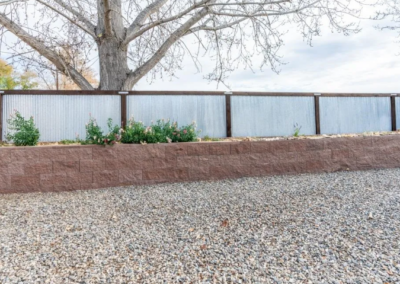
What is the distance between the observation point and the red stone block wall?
176 inches

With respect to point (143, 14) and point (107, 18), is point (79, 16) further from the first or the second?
point (143, 14)

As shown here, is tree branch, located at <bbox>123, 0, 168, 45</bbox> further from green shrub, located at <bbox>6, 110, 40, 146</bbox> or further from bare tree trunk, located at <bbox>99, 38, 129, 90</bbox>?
green shrub, located at <bbox>6, 110, 40, 146</bbox>

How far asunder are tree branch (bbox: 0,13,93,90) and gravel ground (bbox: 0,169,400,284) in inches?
134

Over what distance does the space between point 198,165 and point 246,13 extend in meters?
4.11

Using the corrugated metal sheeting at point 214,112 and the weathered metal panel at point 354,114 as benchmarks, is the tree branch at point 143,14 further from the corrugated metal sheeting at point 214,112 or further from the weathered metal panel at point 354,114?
the weathered metal panel at point 354,114

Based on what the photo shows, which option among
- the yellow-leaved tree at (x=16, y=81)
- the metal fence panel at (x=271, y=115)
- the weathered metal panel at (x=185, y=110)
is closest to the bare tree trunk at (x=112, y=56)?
the weathered metal panel at (x=185, y=110)

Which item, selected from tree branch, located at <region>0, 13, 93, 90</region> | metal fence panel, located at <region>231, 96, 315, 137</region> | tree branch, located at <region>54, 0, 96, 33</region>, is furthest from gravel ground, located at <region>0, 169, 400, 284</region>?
tree branch, located at <region>54, 0, 96, 33</region>

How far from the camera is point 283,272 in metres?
1.92

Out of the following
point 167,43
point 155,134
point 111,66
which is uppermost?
point 167,43

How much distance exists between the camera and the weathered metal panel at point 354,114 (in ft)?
24.0

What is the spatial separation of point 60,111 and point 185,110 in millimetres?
2689

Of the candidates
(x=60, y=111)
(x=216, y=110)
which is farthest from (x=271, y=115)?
(x=60, y=111)

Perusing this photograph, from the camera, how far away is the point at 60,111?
579cm

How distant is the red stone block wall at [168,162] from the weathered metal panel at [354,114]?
4.80 ft
